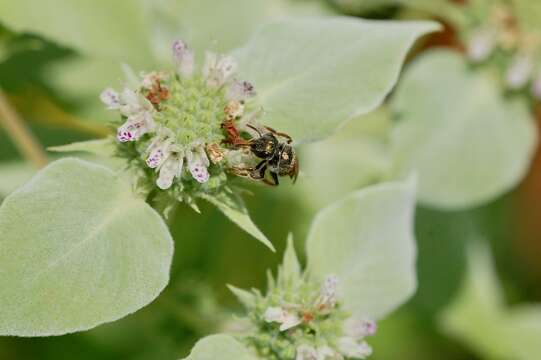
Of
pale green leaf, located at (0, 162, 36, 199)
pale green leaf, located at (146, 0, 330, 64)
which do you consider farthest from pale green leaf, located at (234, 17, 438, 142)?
pale green leaf, located at (0, 162, 36, 199)

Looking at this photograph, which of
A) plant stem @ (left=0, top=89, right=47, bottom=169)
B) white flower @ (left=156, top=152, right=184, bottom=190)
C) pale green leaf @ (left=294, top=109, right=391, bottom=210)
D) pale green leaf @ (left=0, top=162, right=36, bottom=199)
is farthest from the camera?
pale green leaf @ (left=294, top=109, right=391, bottom=210)

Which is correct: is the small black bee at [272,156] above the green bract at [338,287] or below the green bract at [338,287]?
above

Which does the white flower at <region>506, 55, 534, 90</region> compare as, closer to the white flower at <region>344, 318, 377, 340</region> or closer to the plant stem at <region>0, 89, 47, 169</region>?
the white flower at <region>344, 318, 377, 340</region>

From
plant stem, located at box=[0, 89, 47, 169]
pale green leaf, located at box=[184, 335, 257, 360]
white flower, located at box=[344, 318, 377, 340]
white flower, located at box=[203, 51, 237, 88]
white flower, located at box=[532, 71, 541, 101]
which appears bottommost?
plant stem, located at box=[0, 89, 47, 169]

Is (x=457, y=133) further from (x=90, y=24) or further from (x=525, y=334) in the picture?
(x=90, y=24)

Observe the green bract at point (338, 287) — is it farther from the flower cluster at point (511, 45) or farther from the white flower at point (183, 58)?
the flower cluster at point (511, 45)

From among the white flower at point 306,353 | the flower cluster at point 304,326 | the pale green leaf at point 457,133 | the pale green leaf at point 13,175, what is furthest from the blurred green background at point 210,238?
the white flower at point 306,353
